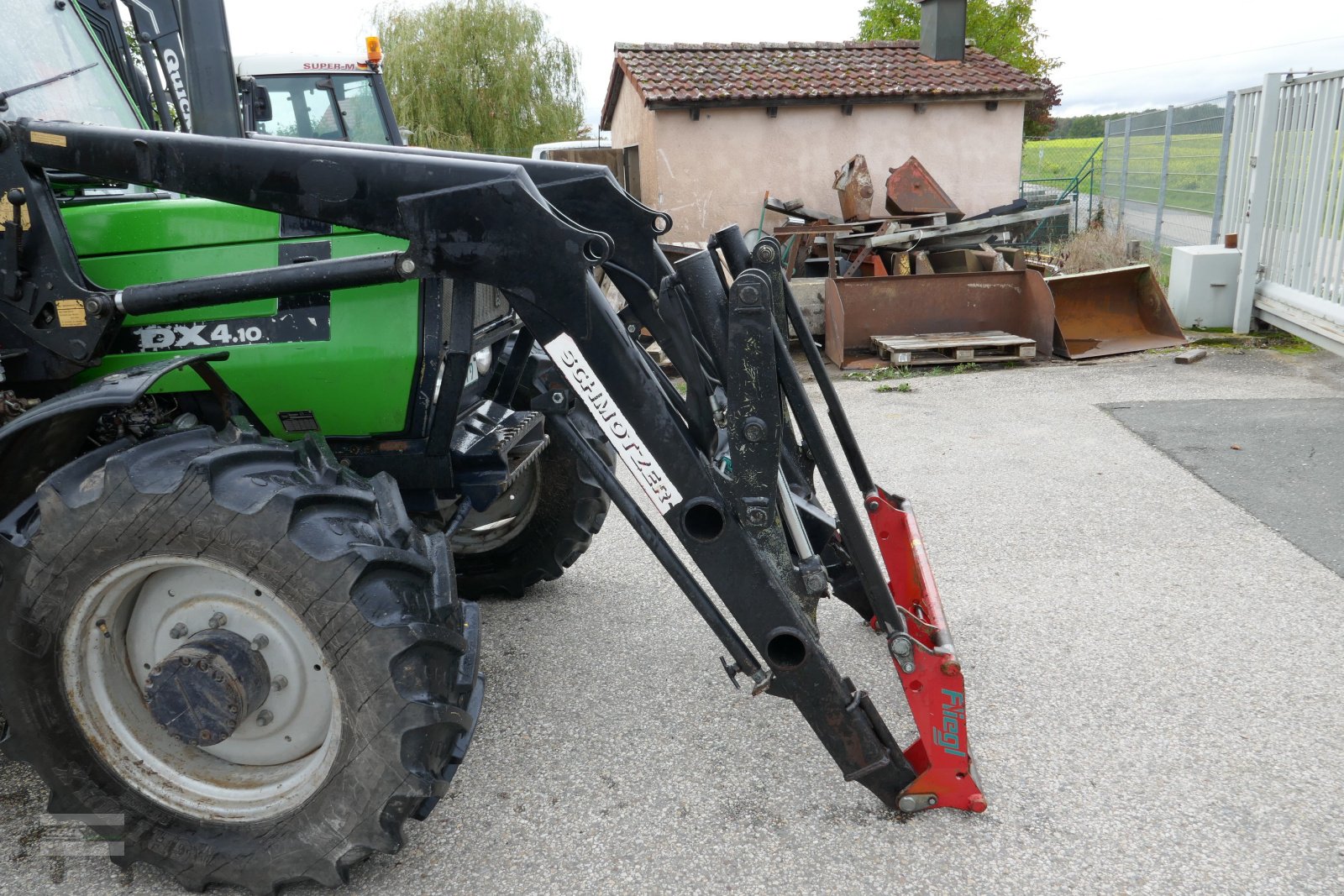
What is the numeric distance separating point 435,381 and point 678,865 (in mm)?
1394

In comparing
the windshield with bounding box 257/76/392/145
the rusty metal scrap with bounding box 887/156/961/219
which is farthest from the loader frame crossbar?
the rusty metal scrap with bounding box 887/156/961/219

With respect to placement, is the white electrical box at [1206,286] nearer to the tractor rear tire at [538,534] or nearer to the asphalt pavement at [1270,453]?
the asphalt pavement at [1270,453]

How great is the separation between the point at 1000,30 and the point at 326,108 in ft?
86.8

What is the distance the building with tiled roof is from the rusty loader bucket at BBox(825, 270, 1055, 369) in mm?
5996

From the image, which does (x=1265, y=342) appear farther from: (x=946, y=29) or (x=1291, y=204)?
(x=946, y=29)

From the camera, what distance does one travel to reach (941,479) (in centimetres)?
560

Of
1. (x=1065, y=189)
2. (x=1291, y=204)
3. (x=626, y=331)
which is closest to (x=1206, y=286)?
(x=1291, y=204)

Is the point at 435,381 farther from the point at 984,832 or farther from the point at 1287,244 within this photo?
the point at 1287,244

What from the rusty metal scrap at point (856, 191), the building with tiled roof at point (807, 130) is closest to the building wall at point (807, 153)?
the building with tiled roof at point (807, 130)

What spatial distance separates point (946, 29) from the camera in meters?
16.2

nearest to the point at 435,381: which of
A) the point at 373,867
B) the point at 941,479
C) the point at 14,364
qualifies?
the point at 14,364

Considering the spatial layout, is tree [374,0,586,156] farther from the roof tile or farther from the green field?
the green field

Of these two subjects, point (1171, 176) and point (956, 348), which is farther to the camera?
point (1171, 176)

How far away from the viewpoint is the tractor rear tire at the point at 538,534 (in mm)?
3855
